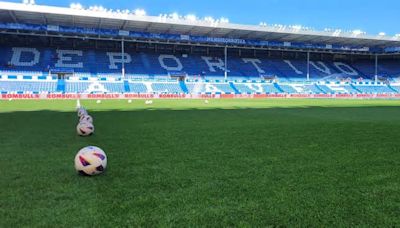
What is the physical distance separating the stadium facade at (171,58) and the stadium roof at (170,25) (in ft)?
0.38

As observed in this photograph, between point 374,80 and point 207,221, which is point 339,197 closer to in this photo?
point 207,221

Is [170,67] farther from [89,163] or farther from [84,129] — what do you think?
[89,163]

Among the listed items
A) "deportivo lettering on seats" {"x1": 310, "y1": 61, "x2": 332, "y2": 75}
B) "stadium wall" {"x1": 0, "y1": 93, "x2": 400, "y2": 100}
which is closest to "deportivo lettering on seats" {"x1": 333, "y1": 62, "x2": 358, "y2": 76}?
"deportivo lettering on seats" {"x1": 310, "y1": 61, "x2": 332, "y2": 75}

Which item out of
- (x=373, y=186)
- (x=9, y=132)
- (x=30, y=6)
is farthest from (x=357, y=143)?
(x=30, y=6)

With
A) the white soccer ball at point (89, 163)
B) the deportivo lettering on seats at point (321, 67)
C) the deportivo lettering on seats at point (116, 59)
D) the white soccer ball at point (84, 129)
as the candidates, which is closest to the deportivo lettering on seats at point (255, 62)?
the deportivo lettering on seats at point (321, 67)

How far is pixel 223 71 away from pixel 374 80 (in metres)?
26.1

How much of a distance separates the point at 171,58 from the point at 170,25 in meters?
9.20

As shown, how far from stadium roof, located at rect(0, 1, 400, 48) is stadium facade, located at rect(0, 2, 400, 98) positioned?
11 cm

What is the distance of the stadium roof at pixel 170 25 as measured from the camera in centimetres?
3903

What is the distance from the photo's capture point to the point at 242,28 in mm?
46625

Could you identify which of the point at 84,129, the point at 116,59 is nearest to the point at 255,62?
the point at 116,59

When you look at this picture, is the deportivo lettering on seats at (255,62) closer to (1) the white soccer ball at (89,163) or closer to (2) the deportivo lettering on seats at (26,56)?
(2) the deportivo lettering on seats at (26,56)

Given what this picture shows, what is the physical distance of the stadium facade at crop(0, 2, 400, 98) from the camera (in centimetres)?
4184

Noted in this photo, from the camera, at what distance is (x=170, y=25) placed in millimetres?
44750
